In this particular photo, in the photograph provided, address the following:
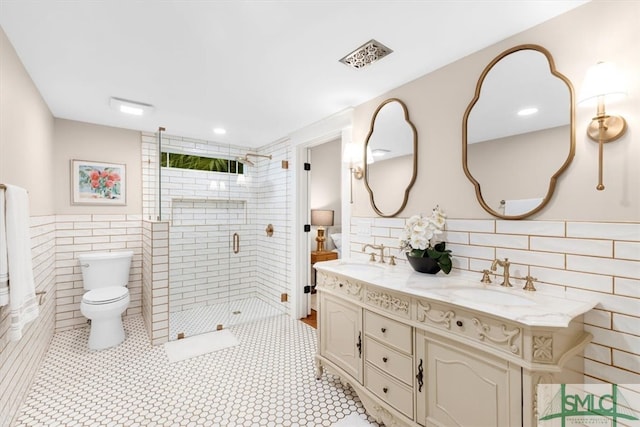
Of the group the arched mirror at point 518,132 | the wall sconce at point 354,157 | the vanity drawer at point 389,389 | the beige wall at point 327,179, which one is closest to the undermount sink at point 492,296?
the arched mirror at point 518,132

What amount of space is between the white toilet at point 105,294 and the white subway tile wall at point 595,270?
3.20m

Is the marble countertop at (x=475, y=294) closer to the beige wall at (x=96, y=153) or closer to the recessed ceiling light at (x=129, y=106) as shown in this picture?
the recessed ceiling light at (x=129, y=106)

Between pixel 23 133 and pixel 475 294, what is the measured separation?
10.3 feet

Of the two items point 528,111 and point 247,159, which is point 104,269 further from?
point 528,111

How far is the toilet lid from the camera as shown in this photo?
8.68 feet

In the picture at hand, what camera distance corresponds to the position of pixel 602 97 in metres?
1.29

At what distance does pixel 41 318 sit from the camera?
2.45 m

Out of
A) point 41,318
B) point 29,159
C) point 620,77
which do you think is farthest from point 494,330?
point 41,318

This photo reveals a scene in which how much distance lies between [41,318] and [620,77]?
419cm

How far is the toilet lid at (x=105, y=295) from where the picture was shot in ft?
8.68

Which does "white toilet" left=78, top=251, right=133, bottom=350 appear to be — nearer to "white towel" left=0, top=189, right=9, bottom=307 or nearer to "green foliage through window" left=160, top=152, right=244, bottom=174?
"green foliage through window" left=160, top=152, right=244, bottom=174

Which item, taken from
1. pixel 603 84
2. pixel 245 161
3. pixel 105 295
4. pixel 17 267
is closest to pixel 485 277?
pixel 603 84

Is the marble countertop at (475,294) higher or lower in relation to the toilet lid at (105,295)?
higher

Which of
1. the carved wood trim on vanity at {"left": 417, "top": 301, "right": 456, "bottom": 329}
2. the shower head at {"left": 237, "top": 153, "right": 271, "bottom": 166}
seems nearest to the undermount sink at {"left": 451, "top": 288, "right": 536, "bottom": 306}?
the carved wood trim on vanity at {"left": 417, "top": 301, "right": 456, "bottom": 329}
